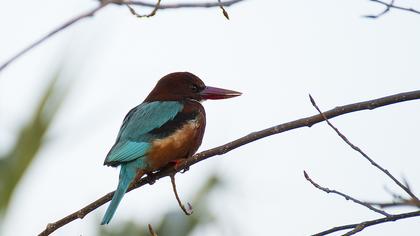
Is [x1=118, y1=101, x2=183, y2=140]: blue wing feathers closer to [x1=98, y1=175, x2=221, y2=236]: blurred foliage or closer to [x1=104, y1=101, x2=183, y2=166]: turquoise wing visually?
[x1=104, y1=101, x2=183, y2=166]: turquoise wing

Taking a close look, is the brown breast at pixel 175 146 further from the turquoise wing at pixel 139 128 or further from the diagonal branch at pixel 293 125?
the diagonal branch at pixel 293 125

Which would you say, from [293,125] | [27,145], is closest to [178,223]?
[27,145]

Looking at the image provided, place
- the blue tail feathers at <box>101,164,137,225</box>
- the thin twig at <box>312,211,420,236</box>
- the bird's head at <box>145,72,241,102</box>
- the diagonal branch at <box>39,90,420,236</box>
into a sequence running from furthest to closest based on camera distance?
the bird's head at <box>145,72,241,102</box>
the blue tail feathers at <box>101,164,137,225</box>
the diagonal branch at <box>39,90,420,236</box>
the thin twig at <box>312,211,420,236</box>

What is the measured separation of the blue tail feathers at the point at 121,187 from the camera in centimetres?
380

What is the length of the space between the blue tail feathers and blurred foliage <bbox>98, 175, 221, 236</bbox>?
5.54 ft

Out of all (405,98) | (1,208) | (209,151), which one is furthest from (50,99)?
(405,98)

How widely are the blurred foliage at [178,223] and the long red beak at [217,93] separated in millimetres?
1210

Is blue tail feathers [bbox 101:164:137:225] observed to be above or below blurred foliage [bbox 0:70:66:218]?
above

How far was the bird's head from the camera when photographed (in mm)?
4992

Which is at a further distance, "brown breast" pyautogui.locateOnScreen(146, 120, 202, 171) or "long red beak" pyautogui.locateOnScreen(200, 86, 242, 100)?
"long red beak" pyautogui.locateOnScreen(200, 86, 242, 100)

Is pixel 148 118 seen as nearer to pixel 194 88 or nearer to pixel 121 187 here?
pixel 194 88

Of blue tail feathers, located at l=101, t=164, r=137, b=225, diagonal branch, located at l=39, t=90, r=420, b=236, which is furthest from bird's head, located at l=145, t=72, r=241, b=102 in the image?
diagonal branch, located at l=39, t=90, r=420, b=236

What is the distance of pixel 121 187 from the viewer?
153 inches

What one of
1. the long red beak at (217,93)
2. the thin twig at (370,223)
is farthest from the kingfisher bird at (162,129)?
the thin twig at (370,223)
